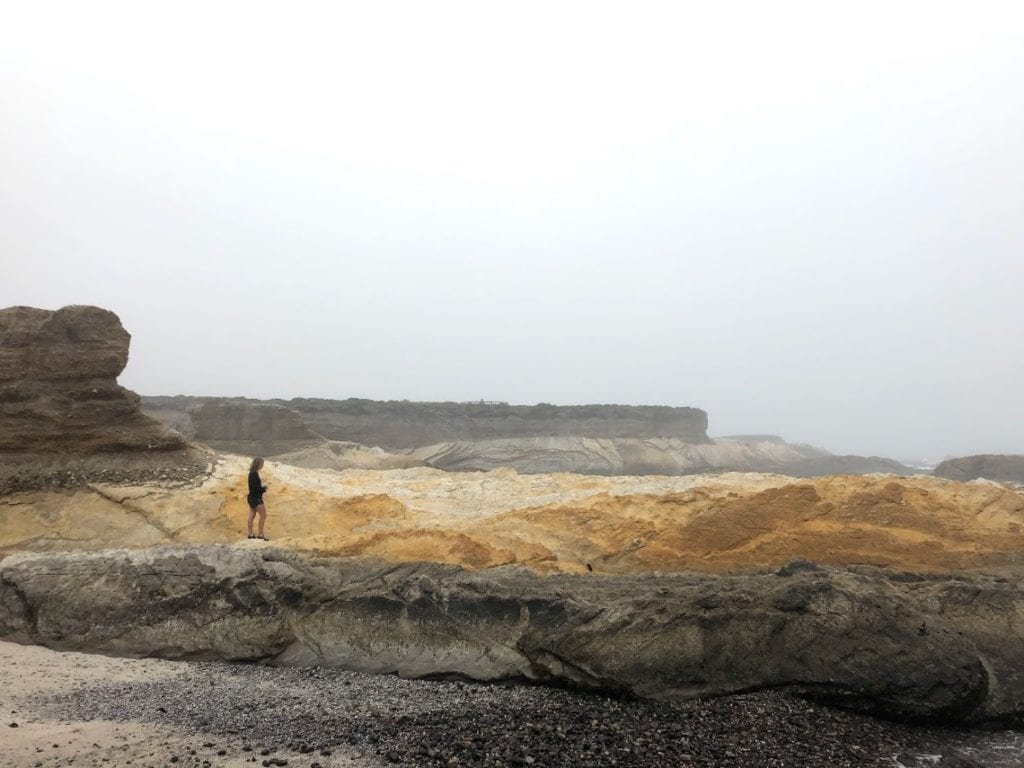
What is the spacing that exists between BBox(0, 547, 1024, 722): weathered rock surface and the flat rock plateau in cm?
2

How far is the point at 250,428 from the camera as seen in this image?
26.1m

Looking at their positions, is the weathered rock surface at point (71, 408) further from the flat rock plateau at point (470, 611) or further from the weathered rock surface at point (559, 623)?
the weathered rock surface at point (559, 623)

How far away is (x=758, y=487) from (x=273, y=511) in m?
8.02

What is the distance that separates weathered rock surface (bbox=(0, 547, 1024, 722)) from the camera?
5332mm

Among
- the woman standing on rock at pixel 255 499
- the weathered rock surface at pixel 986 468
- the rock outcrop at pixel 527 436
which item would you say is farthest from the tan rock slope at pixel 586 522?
the weathered rock surface at pixel 986 468

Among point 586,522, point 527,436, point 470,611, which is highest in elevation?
point 586,522

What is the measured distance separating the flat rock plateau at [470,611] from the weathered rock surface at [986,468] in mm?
21538

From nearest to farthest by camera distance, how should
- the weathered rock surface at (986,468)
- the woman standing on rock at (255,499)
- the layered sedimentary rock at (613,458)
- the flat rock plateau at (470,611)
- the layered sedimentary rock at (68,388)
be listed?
the flat rock plateau at (470,611), the woman standing on rock at (255,499), the layered sedimentary rock at (68,388), the weathered rock surface at (986,468), the layered sedimentary rock at (613,458)

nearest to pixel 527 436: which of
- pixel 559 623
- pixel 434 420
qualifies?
pixel 434 420

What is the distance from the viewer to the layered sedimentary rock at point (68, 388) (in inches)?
402

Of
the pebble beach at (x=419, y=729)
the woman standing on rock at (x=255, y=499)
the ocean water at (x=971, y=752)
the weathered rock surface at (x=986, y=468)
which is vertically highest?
the weathered rock surface at (x=986, y=468)

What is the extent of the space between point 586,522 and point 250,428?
20.8 m

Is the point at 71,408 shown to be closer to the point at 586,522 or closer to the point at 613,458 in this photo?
the point at 586,522

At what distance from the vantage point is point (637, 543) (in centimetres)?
855
